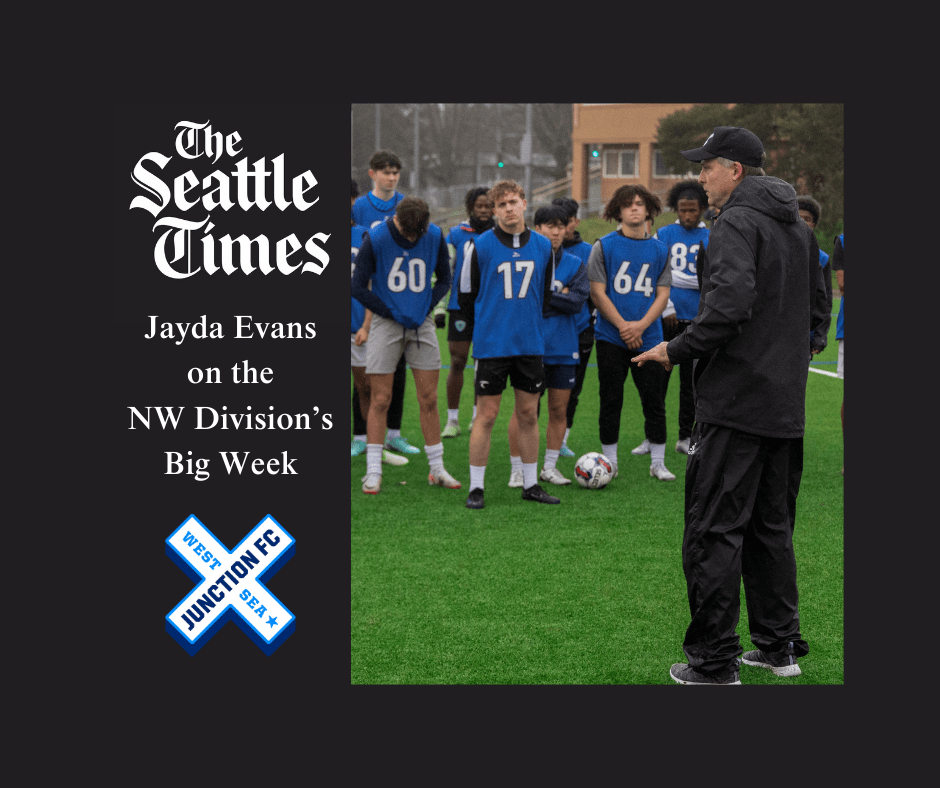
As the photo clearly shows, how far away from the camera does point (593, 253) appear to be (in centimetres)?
682

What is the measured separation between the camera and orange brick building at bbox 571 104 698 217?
45.4 meters

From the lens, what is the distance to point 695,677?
3705mm

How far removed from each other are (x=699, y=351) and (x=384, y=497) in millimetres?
3492

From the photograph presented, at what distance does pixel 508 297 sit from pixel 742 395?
9.00 feet

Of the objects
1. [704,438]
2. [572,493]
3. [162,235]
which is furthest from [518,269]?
[162,235]

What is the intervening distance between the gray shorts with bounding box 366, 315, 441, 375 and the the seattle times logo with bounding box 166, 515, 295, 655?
3.37 meters

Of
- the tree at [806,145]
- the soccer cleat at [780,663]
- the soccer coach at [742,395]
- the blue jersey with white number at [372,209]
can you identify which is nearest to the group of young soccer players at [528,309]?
the blue jersey with white number at [372,209]

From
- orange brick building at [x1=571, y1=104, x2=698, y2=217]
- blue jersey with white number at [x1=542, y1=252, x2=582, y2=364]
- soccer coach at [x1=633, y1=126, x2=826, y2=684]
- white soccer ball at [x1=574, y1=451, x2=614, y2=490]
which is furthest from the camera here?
orange brick building at [x1=571, y1=104, x2=698, y2=217]

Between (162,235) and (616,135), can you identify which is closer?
(162,235)

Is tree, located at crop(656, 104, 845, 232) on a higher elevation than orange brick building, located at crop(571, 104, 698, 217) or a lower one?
lower

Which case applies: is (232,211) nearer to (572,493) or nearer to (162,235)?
(162,235)

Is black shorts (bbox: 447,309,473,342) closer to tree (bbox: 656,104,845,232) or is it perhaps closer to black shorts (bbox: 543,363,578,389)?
black shorts (bbox: 543,363,578,389)

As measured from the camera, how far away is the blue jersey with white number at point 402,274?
21.5ft

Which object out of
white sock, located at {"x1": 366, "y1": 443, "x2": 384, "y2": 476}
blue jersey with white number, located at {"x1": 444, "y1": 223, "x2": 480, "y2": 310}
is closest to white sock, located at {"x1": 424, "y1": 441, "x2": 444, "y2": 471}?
white sock, located at {"x1": 366, "y1": 443, "x2": 384, "y2": 476}
